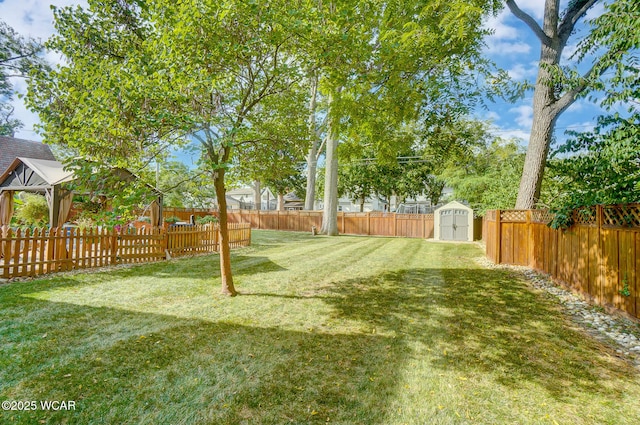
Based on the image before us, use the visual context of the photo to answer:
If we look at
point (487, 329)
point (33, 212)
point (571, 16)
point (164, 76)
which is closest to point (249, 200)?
point (33, 212)

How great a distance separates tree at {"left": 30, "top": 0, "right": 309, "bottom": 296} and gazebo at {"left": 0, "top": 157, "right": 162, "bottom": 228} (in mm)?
3722

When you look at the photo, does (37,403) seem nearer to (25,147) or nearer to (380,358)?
(380,358)

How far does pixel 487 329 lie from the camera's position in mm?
3932

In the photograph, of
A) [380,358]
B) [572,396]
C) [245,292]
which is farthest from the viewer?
[245,292]

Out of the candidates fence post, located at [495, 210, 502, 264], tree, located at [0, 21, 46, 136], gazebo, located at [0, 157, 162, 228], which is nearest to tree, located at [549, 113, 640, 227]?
fence post, located at [495, 210, 502, 264]

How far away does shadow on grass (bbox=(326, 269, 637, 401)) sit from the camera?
2871 mm

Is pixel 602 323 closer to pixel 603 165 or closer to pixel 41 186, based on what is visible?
pixel 603 165

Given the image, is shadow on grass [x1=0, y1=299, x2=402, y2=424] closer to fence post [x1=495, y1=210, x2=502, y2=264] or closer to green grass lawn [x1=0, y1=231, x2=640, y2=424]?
green grass lawn [x1=0, y1=231, x2=640, y2=424]

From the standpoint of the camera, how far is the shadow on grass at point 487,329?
287 cm

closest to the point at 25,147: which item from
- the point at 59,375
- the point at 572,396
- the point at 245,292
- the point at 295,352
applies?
the point at 245,292

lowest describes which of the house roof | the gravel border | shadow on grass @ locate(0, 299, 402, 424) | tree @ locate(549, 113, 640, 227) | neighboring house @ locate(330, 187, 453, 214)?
shadow on grass @ locate(0, 299, 402, 424)

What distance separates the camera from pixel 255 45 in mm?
4566

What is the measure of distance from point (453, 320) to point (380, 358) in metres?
1.66

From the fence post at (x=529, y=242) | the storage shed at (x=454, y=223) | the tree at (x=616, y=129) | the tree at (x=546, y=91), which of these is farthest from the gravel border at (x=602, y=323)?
the storage shed at (x=454, y=223)
